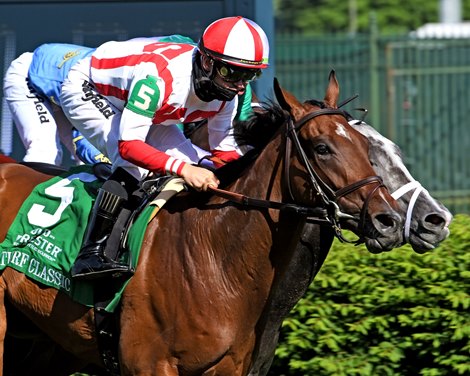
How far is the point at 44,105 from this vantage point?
6125mm

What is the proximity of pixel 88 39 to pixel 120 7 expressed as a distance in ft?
1.10

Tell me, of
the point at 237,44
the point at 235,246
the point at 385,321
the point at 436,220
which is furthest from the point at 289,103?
the point at 385,321

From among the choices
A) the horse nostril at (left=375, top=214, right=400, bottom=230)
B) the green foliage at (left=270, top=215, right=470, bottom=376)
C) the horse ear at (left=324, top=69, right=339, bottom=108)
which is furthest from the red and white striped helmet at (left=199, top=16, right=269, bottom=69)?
the green foliage at (left=270, top=215, right=470, bottom=376)

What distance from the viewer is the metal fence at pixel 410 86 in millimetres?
12547

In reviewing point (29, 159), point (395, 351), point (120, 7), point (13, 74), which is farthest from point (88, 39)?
point (395, 351)

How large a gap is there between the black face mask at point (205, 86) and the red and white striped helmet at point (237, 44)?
0.10 metres

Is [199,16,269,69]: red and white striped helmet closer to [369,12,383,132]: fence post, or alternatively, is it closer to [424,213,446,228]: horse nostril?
[424,213,446,228]: horse nostril

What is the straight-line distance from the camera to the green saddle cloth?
4711 millimetres

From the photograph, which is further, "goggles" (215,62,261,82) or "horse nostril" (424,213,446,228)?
"goggles" (215,62,261,82)

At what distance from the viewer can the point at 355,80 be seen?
500 inches

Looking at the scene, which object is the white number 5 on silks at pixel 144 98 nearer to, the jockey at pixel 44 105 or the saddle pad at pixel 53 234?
the saddle pad at pixel 53 234

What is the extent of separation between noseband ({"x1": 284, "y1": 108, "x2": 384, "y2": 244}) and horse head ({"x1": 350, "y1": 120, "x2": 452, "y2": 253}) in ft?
0.53

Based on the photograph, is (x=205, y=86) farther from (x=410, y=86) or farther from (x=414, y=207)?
(x=410, y=86)

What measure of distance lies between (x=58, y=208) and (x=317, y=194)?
53.1 inches
